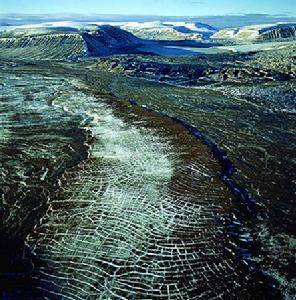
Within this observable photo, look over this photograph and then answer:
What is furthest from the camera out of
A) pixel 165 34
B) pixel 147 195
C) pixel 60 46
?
pixel 165 34

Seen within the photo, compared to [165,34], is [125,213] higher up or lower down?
lower down

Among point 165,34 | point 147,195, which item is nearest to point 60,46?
point 147,195

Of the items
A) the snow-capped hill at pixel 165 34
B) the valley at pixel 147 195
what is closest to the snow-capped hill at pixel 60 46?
the valley at pixel 147 195

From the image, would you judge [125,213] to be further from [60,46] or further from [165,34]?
[165,34]

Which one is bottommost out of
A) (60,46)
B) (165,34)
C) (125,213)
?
(125,213)

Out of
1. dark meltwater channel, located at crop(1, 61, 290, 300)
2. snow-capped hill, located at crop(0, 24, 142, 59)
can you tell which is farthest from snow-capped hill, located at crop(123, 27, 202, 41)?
dark meltwater channel, located at crop(1, 61, 290, 300)

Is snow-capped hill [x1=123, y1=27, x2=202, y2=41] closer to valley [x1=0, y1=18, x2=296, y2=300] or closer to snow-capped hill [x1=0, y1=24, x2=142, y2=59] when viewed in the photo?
snow-capped hill [x1=0, y1=24, x2=142, y2=59]

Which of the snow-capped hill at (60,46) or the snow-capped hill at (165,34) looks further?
the snow-capped hill at (165,34)

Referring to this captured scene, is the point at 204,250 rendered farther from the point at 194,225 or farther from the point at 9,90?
the point at 9,90

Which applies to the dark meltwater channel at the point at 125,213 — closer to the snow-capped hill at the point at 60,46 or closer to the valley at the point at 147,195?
the valley at the point at 147,195

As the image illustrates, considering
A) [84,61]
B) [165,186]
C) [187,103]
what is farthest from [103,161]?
[84,61]

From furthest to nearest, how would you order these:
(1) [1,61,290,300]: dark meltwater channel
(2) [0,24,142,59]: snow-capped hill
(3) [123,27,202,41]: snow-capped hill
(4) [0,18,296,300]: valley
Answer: (3) [123,27,202,41]: snow-capped hill
(2) [0,24,142,59]: snow-capped hill
(4) [0,18,296,300]: valley
(1) [1,61,290,300]: dark meltwater channel

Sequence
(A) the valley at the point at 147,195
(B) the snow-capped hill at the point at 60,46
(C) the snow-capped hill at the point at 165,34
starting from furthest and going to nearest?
(C) the snow-capped hill at the point at 165,34 < (B) the snow-capped hill at the point at 60,46 < (A) the valley at the point at 147,195
